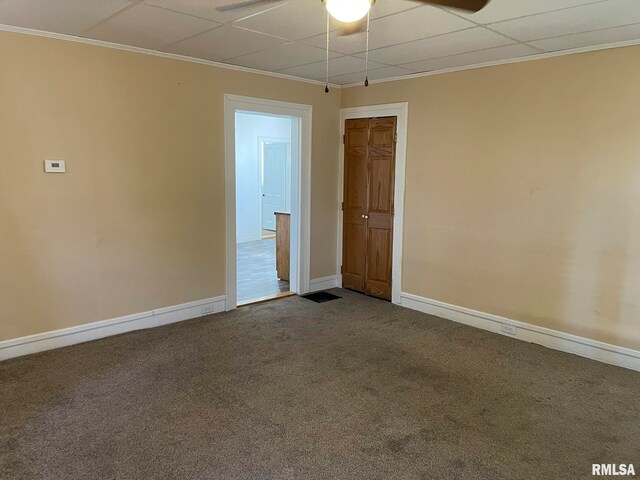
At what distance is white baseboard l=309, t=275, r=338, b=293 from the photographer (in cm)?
550

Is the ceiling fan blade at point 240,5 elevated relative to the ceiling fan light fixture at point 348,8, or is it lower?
elevated

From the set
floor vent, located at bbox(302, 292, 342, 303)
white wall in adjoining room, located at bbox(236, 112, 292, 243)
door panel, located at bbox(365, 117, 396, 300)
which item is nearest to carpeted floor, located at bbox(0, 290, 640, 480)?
floor vent, located at bbox(302, 292, 342, 303)

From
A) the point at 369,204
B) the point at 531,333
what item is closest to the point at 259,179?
the point at 369,204

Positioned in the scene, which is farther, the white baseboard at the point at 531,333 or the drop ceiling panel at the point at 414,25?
the white baseboard at the point at 531,333

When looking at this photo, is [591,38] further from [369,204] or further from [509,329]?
[369,204]

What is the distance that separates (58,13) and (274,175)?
6960 mm

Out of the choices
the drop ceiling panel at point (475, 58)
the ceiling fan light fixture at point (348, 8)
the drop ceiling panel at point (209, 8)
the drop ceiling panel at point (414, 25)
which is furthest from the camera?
the drop ceiling panel at point (475, 58)

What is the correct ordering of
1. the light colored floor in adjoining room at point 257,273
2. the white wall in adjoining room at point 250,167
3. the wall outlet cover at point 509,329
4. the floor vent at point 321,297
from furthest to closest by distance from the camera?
the white wall in adjoining room at point 250,167 → the light colored floor in adjoining room at point 257,273 → the floor vent at point 321,297 → the wall outlet cover at point 509,329

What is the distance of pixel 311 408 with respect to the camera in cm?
281

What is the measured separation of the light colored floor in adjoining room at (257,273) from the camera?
5402 mm

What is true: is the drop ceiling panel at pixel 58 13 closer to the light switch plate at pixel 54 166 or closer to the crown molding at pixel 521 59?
the light switch plate at pixel 54 166

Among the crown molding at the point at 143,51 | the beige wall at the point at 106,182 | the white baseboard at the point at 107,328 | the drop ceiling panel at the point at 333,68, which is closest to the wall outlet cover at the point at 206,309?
the white baseboard at the point at 107,328

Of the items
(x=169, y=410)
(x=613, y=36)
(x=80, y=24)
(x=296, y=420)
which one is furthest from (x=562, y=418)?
(x=80, y=24)

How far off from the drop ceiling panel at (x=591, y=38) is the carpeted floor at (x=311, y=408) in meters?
2.46
